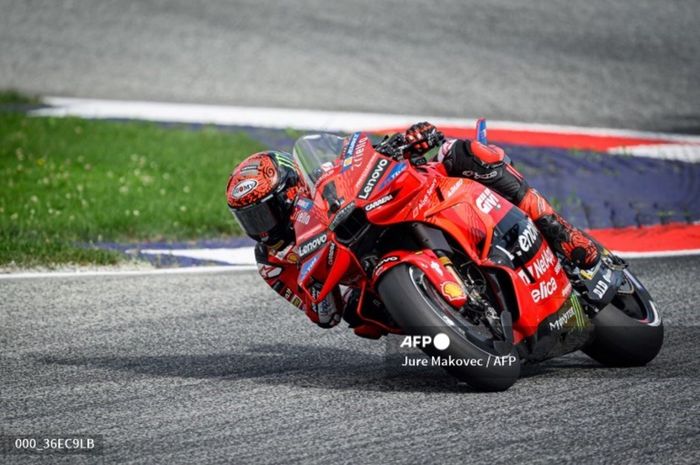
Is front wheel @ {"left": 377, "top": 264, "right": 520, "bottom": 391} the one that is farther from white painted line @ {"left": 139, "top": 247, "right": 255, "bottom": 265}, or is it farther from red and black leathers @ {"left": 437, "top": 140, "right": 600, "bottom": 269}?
white painted line @ {"left": 139, "top": 247, "right": 255, "bottom": 265}

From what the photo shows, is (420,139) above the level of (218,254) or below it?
above

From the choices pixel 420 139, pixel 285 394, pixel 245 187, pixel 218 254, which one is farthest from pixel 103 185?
pixel 420 139

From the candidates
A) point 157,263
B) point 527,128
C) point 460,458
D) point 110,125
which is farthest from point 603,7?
point 460,458

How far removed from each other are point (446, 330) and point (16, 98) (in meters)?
10.5

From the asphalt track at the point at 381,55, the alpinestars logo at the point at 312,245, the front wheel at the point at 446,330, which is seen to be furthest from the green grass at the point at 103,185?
the front wheel at the point at 446,330

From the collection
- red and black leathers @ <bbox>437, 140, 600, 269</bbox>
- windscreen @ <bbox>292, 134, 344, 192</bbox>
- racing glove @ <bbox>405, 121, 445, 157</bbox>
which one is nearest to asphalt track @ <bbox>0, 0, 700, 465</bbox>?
red and black leathers @ <bbox>437, 140, 600, 269</bbox>

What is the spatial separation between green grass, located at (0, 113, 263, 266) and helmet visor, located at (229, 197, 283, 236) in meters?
3.20

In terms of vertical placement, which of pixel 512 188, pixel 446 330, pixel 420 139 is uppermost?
pixel 420 139

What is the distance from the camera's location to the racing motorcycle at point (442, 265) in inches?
213

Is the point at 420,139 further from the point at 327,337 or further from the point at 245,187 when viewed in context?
the point at 327,337

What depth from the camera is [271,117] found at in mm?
13477

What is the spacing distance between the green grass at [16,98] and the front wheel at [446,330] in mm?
10063

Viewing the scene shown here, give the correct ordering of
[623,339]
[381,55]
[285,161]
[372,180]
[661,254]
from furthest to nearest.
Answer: [381,55]
[661,254]
[623,339]
[285,161]
[372,180]

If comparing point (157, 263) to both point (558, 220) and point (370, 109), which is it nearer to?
point (558, 220)
